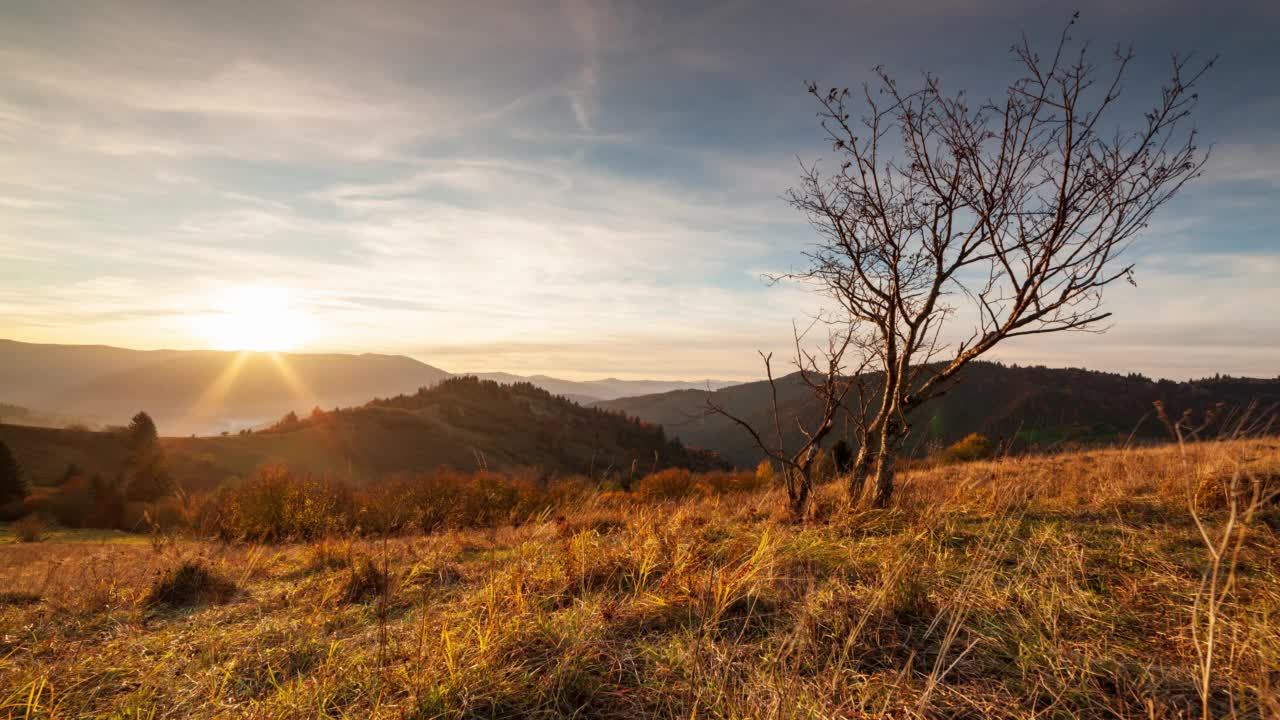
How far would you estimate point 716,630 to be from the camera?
2.69 meters

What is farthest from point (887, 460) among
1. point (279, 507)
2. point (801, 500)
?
point (279, 507)

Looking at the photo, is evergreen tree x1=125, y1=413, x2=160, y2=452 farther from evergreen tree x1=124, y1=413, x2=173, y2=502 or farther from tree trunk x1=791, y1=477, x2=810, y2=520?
tree trunk x1=791, y1=477, x2=810, y2=520

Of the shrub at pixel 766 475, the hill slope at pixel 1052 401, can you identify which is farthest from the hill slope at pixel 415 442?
the hill slope at pixel 1052 401

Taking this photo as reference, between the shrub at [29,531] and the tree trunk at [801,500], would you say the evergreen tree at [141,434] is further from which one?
the tree trunk at [801,500]

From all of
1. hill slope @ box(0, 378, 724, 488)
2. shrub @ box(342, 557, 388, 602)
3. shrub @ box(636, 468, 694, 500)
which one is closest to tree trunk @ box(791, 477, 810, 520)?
shrub @ box(342, 557, 388, 602)

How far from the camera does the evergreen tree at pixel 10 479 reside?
25.3 metres

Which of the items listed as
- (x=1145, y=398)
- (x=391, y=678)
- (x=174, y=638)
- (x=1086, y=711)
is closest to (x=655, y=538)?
(x=391, y=678)

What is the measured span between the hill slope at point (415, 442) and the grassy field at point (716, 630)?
10.8m

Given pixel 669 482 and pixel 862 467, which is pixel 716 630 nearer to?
pixel 862 467

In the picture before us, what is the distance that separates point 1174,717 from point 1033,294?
4.49 meters

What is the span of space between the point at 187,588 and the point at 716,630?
15.9ft

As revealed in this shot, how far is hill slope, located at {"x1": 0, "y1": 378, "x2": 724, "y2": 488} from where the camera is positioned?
120ft

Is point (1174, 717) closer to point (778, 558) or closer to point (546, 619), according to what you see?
point (778, 558)

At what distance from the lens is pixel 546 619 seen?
3090mm
